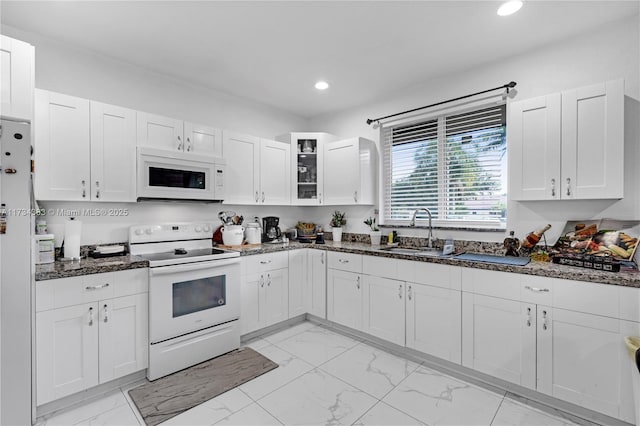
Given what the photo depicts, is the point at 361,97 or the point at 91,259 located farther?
the point at 361,97

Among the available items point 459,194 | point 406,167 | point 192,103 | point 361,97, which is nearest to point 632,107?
point 459,194

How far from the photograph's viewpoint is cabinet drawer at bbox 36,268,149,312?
1860mm

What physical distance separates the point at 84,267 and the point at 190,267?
0.68 meters

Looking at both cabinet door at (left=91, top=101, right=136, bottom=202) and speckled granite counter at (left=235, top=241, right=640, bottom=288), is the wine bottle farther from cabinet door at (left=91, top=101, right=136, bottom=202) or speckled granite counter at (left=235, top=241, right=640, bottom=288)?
cabinet door at (left=91, top=101, right=136, bottom=202)

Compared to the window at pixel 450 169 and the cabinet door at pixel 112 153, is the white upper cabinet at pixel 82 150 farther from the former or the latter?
the window at pixel 450 169

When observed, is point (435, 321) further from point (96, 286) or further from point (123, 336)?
point (96, 286)

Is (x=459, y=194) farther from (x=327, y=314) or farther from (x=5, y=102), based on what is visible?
(x=5, y=102)

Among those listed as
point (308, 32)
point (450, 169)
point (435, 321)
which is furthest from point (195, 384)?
point (450, 169)

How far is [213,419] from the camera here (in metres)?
1.87

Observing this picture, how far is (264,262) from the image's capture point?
10.0 ft

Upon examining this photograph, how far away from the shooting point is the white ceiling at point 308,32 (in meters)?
2.02

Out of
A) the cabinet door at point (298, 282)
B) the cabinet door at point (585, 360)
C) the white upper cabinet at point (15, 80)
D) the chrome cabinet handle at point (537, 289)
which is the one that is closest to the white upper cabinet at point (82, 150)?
the white upper cabinet at point (15, 80)

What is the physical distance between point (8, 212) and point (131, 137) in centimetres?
110

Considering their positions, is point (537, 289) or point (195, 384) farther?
point (195, 384)
